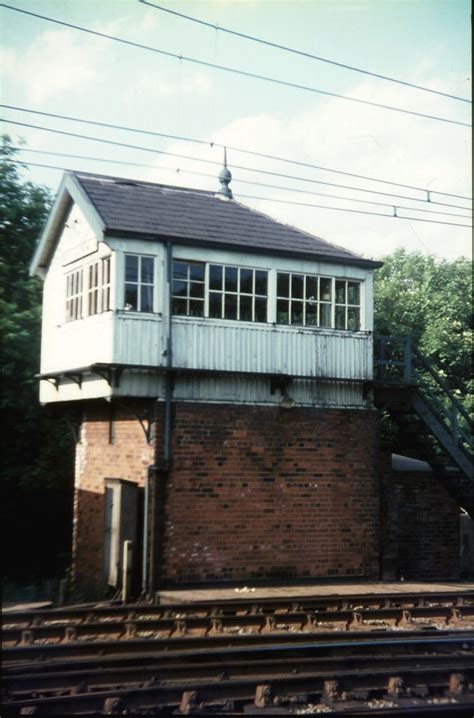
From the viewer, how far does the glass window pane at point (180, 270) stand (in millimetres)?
13016

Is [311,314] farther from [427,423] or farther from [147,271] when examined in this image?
[147,271]

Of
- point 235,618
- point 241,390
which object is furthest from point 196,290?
point 235,618

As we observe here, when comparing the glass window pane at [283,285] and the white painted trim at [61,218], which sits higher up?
the white painted trim at [61,218]

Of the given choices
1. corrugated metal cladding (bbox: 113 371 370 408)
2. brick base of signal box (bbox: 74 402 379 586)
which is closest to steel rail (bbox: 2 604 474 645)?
brick base of signal box (bbox: 74 402 379 586)

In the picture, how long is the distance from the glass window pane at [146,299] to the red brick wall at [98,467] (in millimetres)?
1692

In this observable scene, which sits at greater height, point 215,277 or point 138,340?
point 215,277

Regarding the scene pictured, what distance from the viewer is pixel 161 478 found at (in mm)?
12453

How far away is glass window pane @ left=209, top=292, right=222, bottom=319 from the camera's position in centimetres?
1323

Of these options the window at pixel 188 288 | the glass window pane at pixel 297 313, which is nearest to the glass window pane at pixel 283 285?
the glass window pane at pixel 297 313

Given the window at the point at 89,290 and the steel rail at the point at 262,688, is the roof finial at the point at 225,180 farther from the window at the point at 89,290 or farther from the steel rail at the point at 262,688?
the steel rail at the point at 262,688

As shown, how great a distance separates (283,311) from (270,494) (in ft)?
11.1

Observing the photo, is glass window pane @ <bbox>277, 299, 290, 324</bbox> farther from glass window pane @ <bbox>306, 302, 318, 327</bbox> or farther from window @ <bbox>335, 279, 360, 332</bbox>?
window @ <bbox>335, 279, 360, 332</bbox>

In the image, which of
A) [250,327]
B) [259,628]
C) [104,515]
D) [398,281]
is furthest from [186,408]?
[398,281]

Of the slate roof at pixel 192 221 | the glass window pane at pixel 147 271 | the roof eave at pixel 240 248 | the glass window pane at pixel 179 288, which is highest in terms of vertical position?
the slate roof at pixel 192 221
